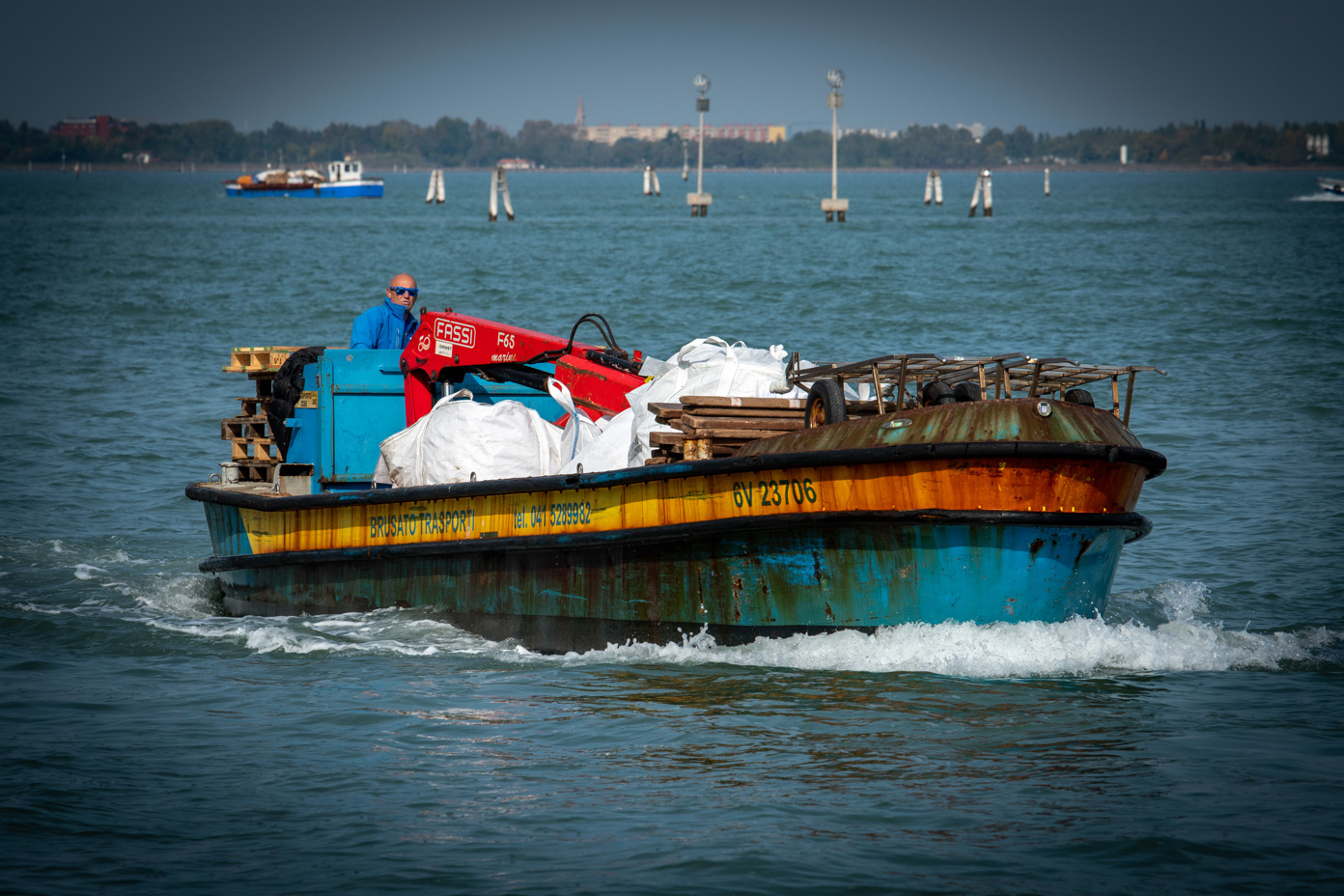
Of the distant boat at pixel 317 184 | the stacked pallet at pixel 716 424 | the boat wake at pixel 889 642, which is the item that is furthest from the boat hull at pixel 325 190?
the stacked pallet at pixel 716 424

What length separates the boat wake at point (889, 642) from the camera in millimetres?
7387

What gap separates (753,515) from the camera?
24.2 ft

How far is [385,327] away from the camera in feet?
33.5

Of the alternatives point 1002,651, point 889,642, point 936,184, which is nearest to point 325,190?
point 936,184

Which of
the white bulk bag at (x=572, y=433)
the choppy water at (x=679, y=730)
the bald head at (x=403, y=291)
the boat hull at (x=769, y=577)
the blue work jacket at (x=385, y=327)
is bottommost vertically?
the choppy water at (x=679, y=730)

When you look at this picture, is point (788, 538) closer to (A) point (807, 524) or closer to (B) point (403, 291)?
(A) point (807, 524)

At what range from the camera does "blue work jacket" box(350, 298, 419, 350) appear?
1014 cm

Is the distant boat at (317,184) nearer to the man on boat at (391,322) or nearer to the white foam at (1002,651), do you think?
the man on boat at (391,322)

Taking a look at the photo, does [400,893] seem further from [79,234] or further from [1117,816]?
[79,234]

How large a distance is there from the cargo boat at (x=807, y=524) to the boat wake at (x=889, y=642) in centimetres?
10

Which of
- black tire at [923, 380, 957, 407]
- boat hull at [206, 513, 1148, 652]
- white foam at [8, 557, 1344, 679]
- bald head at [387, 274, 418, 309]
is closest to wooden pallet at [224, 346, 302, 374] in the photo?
bald head at [387, 274, 418, 309]

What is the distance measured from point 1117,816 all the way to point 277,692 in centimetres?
463

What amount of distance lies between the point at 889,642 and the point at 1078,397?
1.76m

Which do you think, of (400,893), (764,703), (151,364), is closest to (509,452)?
(764,703)
